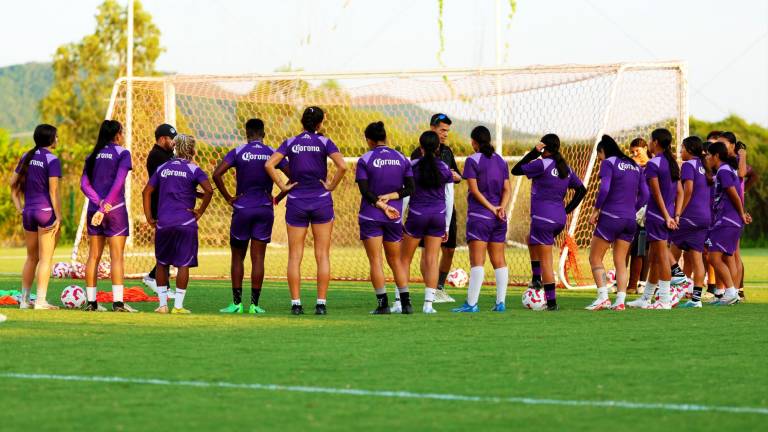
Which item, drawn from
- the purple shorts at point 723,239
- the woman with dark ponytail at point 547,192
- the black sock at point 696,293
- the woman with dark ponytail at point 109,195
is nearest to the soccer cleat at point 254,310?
the woman with dark ponytail at point 109,195

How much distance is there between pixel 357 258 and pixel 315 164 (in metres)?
15.0

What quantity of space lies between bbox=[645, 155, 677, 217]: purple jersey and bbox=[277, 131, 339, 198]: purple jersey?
364 cm

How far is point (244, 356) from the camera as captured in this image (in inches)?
348

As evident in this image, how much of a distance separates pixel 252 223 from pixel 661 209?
14.9 feet

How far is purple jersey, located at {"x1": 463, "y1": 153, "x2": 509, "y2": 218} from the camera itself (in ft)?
42.8

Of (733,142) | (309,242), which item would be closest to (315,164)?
(733,142)

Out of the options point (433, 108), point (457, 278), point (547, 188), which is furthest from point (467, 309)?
point (433, 108)

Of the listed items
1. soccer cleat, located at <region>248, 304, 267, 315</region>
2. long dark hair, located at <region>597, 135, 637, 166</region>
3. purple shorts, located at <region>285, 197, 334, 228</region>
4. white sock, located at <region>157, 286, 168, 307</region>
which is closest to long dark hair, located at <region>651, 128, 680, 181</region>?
long dark hair, located at <region>597, 135, 637, 166</region>

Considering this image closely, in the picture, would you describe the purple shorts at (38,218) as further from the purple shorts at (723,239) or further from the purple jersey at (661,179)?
the purple shorts at (723,239)

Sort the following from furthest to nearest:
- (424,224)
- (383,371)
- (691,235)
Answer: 1. (691,235)
2. (424,224)
3. (383,371)

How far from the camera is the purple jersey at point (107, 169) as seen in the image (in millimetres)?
12891

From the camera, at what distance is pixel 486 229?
517 inches

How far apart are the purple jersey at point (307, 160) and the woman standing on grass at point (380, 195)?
375 millimetres

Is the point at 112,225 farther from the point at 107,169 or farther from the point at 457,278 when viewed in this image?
the point at 457,278
